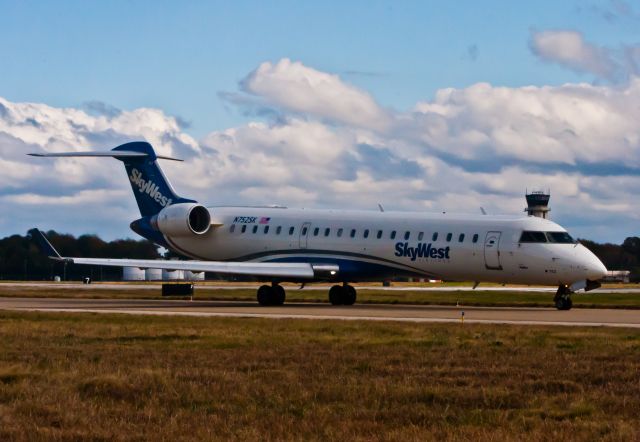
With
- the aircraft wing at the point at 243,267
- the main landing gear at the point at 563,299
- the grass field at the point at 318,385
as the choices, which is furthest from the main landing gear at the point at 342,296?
the grass field at the point at 318,385

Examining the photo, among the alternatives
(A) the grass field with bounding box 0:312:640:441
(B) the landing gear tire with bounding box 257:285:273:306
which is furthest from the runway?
(A) the grass field with bounding box 0:312:640:441

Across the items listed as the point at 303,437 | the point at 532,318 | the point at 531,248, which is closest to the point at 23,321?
the point at 532,318

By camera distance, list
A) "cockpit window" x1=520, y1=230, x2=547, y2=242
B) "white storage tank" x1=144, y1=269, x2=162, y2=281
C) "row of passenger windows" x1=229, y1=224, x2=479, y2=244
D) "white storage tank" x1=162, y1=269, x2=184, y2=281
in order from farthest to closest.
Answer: "white storage tank" x1=144, y1=269, x2=162, y2=281
"white storage tank" x1=162, y1=269, x2=184, y2=281
"row of passenger windows" x1=229, y1=224, x2=479, y2=244
"cockpit window" x1=520, y1=230, x2=547, y2=242

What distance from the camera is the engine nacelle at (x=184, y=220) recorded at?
1822 inches

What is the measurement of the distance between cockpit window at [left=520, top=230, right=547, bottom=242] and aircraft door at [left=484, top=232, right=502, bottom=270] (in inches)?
33.4

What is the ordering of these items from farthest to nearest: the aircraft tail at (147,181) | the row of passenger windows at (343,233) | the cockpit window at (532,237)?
the aircraft tail at (147,181) < the row of passenger windows at (343,233) < the cockpit window at (532,237)

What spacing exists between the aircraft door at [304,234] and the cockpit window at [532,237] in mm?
9058

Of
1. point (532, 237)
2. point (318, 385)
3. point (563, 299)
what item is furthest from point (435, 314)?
point (318, 385)

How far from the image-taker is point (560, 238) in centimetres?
3800

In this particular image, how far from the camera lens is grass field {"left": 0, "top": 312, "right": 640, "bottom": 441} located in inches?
484

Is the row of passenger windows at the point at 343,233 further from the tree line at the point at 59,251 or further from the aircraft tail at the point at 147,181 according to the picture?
the tree line at the point at 59,251

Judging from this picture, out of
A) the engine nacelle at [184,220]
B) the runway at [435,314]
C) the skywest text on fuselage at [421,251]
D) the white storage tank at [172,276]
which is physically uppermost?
the engine nacelle at [184,220]

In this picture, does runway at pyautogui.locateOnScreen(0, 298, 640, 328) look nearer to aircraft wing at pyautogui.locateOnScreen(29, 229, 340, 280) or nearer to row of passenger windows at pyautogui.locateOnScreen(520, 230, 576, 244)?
aircraft wing at pyautogui.locateOnScreen(29, 229, 340, 280)

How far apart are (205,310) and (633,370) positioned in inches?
863
